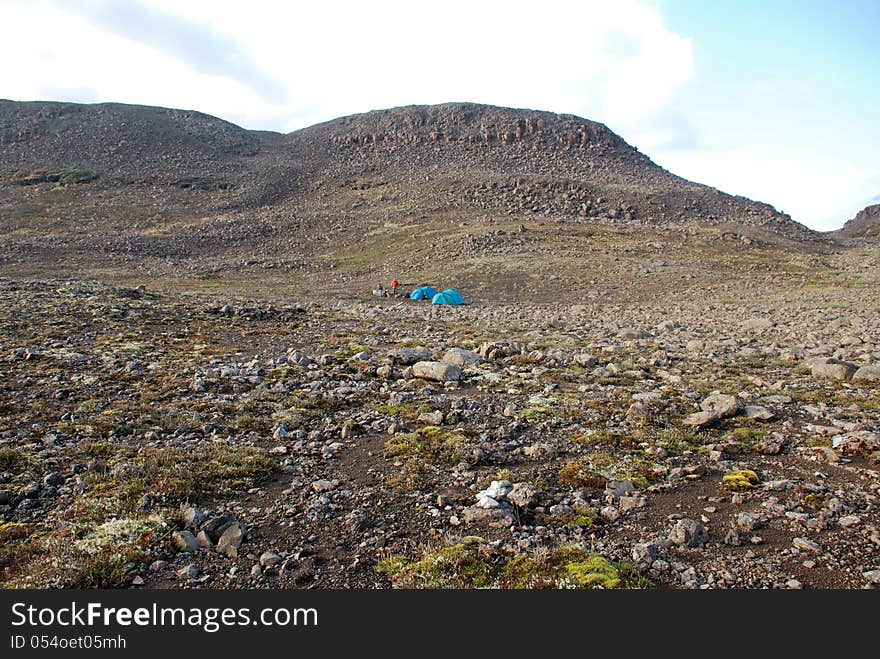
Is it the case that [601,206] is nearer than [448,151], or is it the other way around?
[601,206]

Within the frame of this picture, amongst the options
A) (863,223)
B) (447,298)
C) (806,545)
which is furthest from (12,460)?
(863,223)

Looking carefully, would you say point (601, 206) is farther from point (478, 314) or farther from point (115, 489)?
point (115, 489)

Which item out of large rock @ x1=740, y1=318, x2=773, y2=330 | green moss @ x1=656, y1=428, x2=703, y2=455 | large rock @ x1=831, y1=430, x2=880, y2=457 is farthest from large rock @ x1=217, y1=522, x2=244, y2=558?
large rock @ x1=740, y1=318, x2=773, y2=330

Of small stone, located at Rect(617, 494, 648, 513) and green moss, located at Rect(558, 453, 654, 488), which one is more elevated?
green moss, located at Rect(558, 453, 654, 488)

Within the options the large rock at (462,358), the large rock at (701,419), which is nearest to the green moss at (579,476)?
the large rock at (701,419)

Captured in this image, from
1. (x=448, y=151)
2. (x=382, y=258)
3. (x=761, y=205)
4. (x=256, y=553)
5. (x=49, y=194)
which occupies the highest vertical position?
(x=448, y=151)

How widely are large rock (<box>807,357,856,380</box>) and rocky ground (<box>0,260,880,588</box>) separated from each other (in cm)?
6

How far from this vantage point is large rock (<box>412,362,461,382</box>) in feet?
34.6

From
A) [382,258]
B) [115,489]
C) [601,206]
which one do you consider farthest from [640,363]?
[601,206]

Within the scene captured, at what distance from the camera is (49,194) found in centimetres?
5422

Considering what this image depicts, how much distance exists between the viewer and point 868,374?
10242mm

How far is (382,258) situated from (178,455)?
33470mm

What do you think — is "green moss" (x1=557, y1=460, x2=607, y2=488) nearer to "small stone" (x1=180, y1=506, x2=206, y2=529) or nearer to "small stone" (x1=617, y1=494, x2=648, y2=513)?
"small stone" (x1=617, y1=494, x2=648, y2=513)

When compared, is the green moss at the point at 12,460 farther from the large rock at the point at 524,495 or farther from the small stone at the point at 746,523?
the small stone at the point at 746,523
